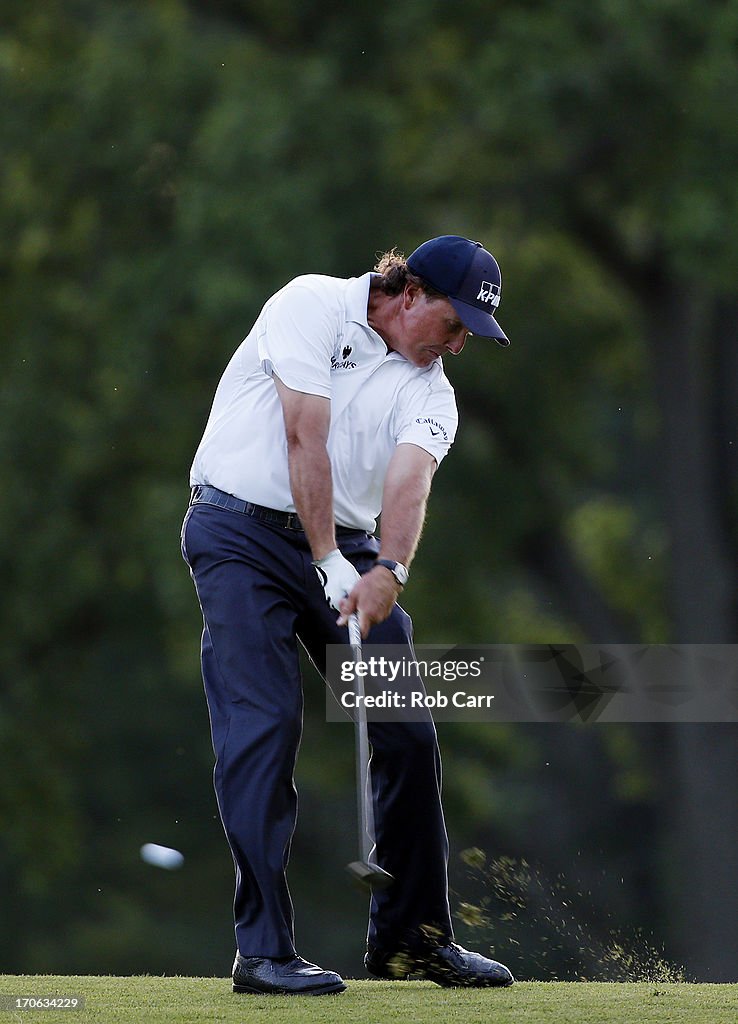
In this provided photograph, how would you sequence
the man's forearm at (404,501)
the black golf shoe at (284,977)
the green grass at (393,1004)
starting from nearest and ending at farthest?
1. the green grass at (393,1004)
2. the black golf shoe at (284,977)
3. the man's forearm at (404,501)

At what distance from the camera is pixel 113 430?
46.1ft

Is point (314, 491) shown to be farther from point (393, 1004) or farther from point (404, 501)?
point (393, 1004)

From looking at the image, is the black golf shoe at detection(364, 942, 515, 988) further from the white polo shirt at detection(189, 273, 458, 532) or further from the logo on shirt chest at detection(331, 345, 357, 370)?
the logo on shirt chest at detection(331, 345, 357, 370)

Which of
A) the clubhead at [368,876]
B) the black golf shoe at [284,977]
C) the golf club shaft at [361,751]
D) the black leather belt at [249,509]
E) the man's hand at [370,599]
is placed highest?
the black leather belt at [249,509]

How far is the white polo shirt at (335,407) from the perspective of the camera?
4.42m

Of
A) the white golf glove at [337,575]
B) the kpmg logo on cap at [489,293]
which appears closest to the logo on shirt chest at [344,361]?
the kpmg logo on cap at [489,293]

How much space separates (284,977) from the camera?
4.19m

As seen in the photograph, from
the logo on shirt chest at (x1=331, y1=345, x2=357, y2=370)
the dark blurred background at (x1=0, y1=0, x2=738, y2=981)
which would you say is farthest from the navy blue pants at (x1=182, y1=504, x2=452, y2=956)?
the dark blurred background at (x1=0, y1=0, x2=738, y2=981)

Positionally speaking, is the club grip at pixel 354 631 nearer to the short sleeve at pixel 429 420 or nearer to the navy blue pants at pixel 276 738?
the navy blue pants at pixel 276 738

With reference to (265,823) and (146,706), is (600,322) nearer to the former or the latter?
(146,706)

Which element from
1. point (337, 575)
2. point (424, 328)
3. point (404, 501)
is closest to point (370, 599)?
point (337, 575)

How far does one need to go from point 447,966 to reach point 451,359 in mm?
9116

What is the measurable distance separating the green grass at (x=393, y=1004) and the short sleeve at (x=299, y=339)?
1.56 m

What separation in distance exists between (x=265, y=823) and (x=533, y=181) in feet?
31.7
